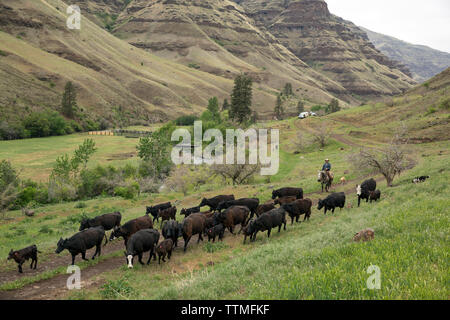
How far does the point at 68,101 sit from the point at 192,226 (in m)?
100

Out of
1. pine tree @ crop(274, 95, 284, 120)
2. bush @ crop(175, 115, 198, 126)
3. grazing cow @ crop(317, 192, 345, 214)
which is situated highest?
pine tree @ crop(274, 95, 284, 120)

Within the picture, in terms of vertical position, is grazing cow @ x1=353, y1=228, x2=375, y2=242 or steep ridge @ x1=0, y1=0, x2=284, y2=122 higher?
steep ridge @ x1=0, y1=0, x2=284, y2=122

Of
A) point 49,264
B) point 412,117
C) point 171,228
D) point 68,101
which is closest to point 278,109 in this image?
point 412,117

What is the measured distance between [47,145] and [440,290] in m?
87.7

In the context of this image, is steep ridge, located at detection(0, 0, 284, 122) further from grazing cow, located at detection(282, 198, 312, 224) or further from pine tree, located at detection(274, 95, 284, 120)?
grazing cow, located at detection(282, 198, 312, 224)

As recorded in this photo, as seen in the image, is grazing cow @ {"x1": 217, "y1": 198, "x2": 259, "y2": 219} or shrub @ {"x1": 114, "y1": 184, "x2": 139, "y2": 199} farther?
shrub @ {"x1": 114, "y1": 184, "x2": 139, "y2": 199}

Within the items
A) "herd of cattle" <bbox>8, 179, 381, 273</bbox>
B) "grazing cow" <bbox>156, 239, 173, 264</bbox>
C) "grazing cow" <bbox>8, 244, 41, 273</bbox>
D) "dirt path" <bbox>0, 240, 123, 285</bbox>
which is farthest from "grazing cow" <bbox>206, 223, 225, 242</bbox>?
"grazing cow" <bbox>8, 244, 41, 273</bbox>

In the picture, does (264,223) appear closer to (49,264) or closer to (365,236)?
(365,236)

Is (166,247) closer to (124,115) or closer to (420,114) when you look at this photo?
(420,114)

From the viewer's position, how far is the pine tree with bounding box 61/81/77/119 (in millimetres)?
96188

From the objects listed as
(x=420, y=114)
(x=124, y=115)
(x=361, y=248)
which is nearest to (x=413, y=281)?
(x=361, y=248)

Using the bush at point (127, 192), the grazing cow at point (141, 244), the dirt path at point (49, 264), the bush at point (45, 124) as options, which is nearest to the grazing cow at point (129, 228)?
the dirt path at point (49, 264)

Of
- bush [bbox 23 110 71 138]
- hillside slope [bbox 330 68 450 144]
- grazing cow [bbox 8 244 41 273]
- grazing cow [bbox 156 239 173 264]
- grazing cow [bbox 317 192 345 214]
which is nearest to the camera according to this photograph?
grazing cow [bbox 156 239 173 264]

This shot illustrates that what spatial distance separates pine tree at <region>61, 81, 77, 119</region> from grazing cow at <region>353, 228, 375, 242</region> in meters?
106
